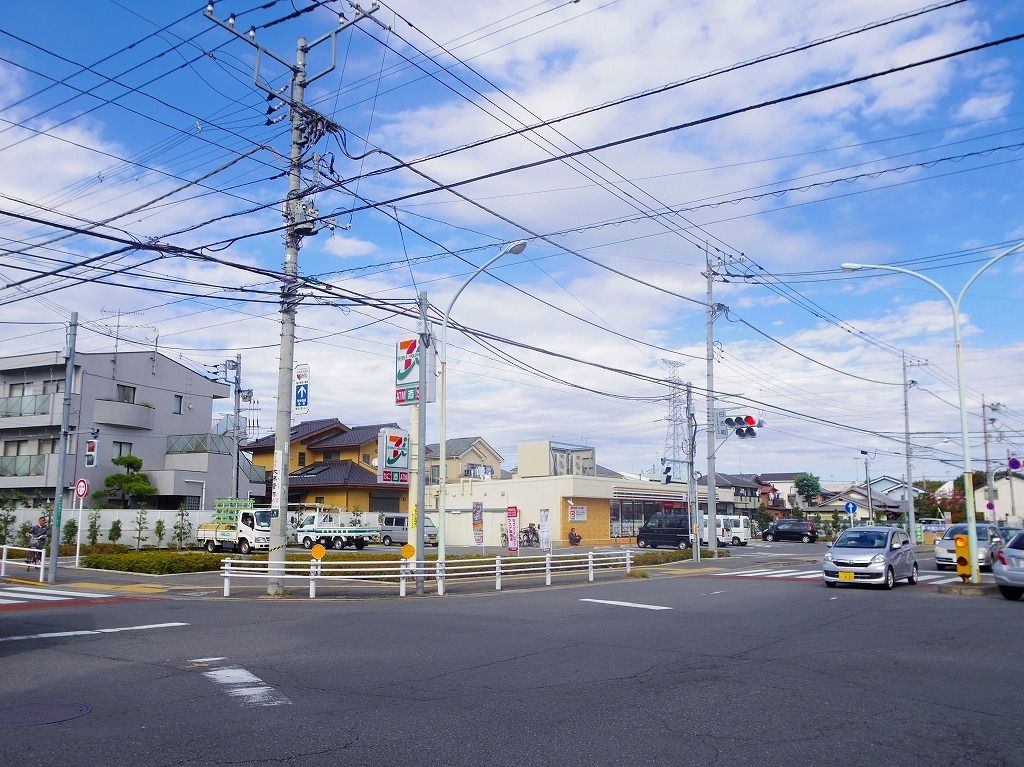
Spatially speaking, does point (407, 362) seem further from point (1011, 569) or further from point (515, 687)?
point (1011, 569)

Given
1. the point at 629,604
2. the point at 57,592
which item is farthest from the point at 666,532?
the point at 57,592

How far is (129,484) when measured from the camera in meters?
41.2

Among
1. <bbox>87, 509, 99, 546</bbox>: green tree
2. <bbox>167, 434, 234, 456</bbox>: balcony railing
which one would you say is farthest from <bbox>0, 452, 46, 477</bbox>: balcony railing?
<bbox>87, 509, 99, 546</bbox>: green tree

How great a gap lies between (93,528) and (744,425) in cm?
2790

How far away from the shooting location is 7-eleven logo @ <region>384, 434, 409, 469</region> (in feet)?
69.8

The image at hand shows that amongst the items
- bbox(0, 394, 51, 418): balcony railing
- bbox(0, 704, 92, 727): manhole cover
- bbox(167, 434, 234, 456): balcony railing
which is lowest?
bbox(0, 704, 92, 727): manhole cover

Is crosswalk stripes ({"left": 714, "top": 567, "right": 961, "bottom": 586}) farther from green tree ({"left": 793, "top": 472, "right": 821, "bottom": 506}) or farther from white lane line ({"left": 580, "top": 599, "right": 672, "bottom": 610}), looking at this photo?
green tree ({"left": 793, "top": 472, "right": 821, "bottom": 506})

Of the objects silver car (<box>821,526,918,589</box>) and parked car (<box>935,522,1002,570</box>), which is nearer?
silver car (<box>821,526,918,589</box>)

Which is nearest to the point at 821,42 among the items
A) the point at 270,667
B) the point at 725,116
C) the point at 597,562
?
the point at 725,116

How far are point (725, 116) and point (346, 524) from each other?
34495 mm

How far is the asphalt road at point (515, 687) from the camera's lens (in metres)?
6.06

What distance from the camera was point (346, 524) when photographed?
137 feet

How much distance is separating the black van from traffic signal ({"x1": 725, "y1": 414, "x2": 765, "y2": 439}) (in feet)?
41.6

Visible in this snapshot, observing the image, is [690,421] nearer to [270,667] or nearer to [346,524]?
[346,524]
